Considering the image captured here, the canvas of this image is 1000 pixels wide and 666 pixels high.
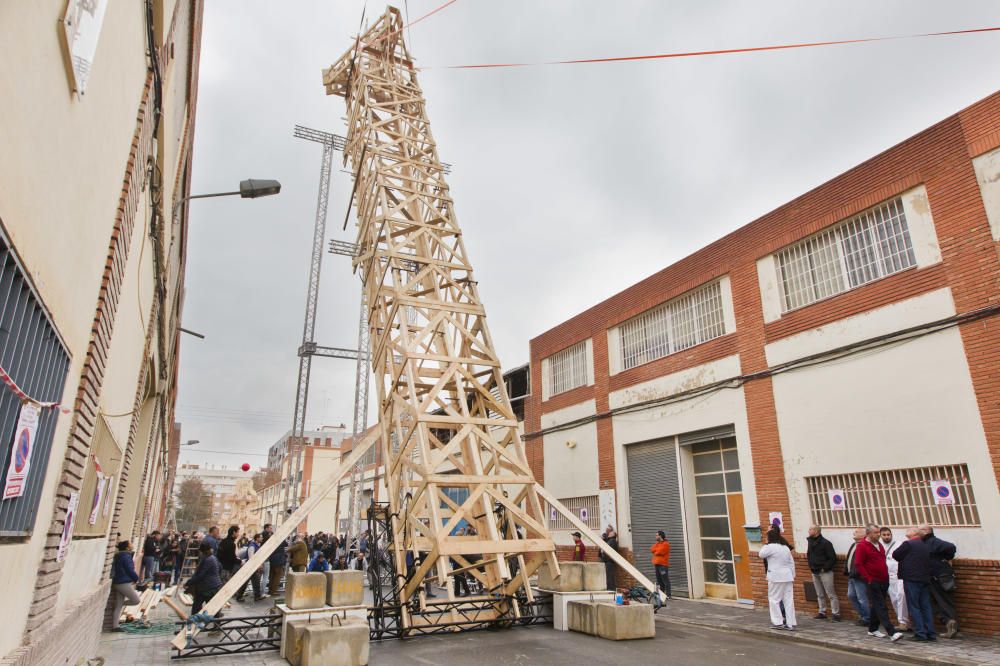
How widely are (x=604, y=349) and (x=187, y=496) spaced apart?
9721 centimetres

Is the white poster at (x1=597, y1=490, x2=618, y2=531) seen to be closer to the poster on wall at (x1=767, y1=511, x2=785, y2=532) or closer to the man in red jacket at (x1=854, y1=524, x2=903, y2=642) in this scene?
the poster on wall at (x1=767, y1=511, x2=785, y2=532)

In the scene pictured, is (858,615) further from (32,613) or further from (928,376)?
(32,613)

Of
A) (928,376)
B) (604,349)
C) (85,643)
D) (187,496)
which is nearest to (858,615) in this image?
(928,376)

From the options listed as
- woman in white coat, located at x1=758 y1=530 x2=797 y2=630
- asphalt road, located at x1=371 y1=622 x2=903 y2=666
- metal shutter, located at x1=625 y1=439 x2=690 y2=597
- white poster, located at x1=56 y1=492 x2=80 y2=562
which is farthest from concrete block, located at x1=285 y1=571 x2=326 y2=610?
metal shutter, located at x1=625 y1=439 x2=690 y2=597

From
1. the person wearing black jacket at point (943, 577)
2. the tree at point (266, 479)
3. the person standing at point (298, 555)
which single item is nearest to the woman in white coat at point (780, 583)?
the person wearing black jacket at point (943, 577)

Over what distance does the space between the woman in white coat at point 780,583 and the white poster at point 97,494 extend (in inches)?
370

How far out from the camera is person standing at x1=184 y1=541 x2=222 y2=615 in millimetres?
10344

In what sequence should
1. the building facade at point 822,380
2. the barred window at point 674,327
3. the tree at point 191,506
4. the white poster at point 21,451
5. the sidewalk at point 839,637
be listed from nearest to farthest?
the white poster at point 21,451 < the sidewalk at point 839,637 < the building facade at point 822,380 < the barred window at point 674,327 < the tree at point 191,506

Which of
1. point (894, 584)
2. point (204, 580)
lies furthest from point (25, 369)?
point (894, 584)

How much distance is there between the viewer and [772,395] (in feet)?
40.3

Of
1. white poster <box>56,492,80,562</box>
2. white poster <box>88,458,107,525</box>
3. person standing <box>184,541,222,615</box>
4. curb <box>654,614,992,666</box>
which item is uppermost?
white poster <box>88,458,107,525</box>

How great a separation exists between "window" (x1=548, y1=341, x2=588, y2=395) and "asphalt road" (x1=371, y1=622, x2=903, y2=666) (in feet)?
31.9

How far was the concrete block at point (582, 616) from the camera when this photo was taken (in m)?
9.01

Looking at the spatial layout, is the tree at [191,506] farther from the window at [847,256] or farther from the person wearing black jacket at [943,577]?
the person wearing black jacket at [943,577]
